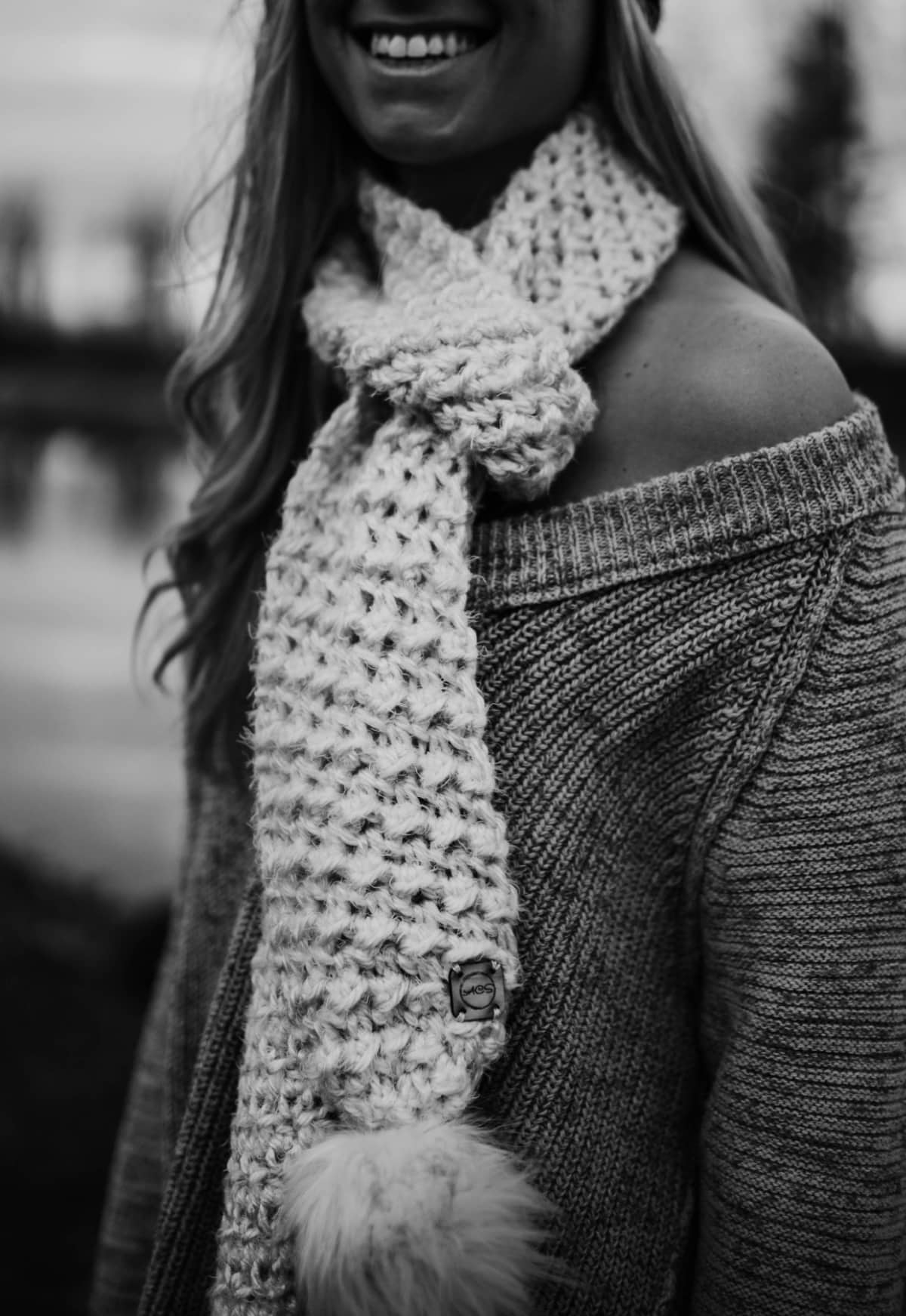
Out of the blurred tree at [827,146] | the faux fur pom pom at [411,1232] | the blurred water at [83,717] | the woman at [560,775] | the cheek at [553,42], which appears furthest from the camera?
the blurred tree at [827,146]

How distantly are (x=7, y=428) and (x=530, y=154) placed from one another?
44.8ft

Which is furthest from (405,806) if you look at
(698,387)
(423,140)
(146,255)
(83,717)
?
(146,255)

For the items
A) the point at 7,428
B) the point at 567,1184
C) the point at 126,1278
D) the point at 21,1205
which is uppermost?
the point at 7,428

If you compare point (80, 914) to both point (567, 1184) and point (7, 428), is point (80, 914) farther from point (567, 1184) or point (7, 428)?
point (7, 428)

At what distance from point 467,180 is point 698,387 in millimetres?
370

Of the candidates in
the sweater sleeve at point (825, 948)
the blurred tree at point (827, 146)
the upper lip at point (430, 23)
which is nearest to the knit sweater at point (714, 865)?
the sweater sleeve at point (825, 948)

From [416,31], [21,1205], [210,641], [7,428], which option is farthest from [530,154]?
[7,428]

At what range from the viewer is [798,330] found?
1.16m

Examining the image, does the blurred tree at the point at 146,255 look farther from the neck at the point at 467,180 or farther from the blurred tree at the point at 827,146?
the neck at the point at 467,180

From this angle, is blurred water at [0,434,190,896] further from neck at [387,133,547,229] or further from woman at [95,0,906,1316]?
neck at [387,133,547,229]

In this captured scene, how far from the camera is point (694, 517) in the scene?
1097 millimetres

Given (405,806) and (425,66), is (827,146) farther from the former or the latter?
(405,806)

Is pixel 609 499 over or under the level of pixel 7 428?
under

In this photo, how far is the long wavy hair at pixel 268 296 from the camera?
134 centimetres
